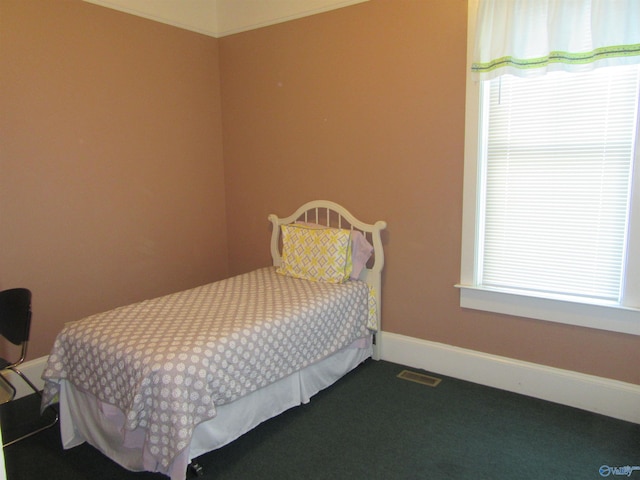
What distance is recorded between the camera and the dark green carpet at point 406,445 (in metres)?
2.08

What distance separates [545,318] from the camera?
8.48 ft

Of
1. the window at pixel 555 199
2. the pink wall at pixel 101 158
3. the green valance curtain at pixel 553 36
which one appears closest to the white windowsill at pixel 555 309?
the window at pixel 555 199

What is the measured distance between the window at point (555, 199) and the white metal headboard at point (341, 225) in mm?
539

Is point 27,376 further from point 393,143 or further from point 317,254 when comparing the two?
point 393,143

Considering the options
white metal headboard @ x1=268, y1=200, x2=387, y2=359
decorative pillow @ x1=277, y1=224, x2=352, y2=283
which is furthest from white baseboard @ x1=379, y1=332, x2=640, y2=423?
decorative pillow @ x1=277, y1=224, x2=352, y2=283

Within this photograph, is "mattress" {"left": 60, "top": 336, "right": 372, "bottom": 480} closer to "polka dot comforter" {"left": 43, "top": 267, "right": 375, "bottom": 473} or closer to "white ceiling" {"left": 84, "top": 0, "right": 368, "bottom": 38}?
Result: "polka dot comforter" {"left": 43, "top": 267, "right": 375, "bottom": 473}

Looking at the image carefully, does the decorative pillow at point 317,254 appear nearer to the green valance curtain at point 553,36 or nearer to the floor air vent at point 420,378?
the floor air vent at point 420,378

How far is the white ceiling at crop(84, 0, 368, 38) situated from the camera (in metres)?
3.16

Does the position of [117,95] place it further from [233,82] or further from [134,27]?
[233,82]

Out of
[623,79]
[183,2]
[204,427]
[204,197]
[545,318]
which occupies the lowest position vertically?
[204,427]

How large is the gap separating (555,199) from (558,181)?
0.31ft

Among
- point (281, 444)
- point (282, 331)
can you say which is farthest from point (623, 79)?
point (281, 444)

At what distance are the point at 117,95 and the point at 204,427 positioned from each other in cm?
222

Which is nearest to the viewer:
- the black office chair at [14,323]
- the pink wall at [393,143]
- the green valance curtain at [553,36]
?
the green valance curtain at [553,36]
